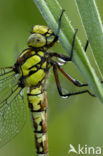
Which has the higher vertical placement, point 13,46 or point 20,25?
point 20,25

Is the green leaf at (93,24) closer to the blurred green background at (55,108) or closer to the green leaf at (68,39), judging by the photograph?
the green leaf at (68,39)

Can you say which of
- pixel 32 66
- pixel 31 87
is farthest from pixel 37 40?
pixel 31 87

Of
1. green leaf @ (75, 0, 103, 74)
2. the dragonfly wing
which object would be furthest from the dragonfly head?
green leaf @ (75, 0, 103, 74)

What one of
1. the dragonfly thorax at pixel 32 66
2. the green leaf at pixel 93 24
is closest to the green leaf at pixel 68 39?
the green leaf at pixel 93 24

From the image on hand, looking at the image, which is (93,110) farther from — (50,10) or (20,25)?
→ (50,10)

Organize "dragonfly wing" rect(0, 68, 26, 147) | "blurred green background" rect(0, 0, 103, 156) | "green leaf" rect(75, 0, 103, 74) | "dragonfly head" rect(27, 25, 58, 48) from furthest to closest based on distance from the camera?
"blurred green background" rect(0, 0, 103, 156), "dragonfly wing" rect(0, 68, 26, 147), "dragonfly head" rect(27, 25, 58, 48), "green leaf" rect(75, 0, 103, 74)

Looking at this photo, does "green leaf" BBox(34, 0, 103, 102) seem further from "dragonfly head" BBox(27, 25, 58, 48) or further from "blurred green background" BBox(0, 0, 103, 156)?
"blurred green background" BBox(0, 0, 103, 156)

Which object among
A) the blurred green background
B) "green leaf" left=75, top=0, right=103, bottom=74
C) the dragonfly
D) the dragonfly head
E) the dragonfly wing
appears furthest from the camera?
the blurred green background

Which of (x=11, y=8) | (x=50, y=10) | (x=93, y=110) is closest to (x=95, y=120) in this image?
(x=93, y=110)
